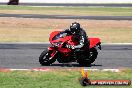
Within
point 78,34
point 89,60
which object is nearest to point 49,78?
point 78,34

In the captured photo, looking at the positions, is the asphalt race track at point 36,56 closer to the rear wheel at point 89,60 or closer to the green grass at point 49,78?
the rear wheel at point 89,60

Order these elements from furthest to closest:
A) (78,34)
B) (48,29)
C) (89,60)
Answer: (48,29)
(89,60)
(78,34)

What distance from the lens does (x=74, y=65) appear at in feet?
57.8

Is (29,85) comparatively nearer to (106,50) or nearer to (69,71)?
(69,71)

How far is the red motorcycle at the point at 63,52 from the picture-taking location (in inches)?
669

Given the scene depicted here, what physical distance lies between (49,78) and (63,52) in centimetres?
339

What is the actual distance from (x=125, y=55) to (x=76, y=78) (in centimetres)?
727

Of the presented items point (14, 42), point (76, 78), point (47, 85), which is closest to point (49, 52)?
point (76, 78)

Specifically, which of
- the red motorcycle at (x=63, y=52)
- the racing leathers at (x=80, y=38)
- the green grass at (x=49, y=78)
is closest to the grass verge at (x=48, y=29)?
the red motorcycle at (x=63, y=52)

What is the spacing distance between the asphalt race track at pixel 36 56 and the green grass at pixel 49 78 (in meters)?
2.15

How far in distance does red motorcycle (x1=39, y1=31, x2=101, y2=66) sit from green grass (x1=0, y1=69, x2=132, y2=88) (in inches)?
68.2

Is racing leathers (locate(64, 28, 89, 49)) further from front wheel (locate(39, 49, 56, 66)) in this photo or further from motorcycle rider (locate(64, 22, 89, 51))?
front wheel (locate(39, 49, 56, 66))

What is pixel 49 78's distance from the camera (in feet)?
45.2

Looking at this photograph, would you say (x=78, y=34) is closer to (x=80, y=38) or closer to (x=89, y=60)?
(x=80, y=38)
